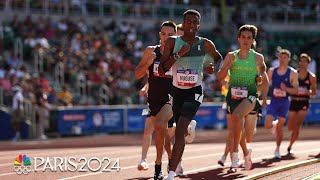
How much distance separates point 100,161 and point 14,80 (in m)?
11.5

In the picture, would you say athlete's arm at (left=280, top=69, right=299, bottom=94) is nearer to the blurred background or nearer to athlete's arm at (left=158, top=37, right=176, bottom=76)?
athlete's arm at (left=158, top=37, right=176, bottom=76)

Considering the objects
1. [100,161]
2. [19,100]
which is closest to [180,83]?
[100,161]

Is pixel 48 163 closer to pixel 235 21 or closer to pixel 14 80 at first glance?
pixel 14 80

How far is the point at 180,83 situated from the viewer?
10445 mm

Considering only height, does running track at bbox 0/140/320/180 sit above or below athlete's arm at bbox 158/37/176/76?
below

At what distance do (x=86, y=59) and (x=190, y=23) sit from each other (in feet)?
60.5

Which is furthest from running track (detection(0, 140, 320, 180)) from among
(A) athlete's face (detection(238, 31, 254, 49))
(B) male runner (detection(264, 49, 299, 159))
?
(A) athlete's face (detection(238, 31, 254, 49))

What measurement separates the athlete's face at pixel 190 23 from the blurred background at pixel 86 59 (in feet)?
46.8

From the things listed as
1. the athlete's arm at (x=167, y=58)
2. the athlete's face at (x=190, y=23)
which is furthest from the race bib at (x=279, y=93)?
the athlete's arm at (x=167, y=58)

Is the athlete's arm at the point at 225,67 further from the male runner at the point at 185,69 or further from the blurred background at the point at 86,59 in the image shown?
the blurred background at the point at 86,59

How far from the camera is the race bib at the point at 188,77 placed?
10.4m

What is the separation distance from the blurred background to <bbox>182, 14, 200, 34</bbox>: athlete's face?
1428 cm

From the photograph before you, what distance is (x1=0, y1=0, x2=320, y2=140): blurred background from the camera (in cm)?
2484

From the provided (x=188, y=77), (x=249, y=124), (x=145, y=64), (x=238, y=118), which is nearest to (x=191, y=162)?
(x=249, y=124)
